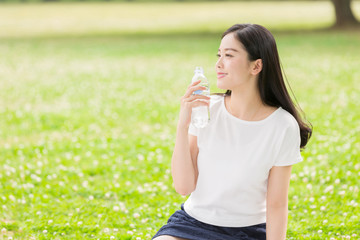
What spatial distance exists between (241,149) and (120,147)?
5032 millimetres

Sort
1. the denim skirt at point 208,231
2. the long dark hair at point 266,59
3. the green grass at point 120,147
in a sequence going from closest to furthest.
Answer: the long dark hair at point 266,59 → the denim skirt at point 208,231 → the green grass at point 120,147

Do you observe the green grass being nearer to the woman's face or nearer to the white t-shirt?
the white t-shirt

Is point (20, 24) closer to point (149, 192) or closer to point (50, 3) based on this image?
point (50, 3)

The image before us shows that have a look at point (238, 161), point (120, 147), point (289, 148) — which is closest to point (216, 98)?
point (238, 161)

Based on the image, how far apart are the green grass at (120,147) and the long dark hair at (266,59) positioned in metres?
2.06

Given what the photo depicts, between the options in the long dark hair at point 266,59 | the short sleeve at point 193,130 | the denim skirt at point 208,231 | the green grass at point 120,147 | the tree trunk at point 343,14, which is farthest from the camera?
the tree trunk at point 343,14

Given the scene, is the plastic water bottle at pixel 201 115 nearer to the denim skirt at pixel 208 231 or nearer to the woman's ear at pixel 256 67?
the woman's ear at pixel 256 67

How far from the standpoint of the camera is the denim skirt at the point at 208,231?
380cm

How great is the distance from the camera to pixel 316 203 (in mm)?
6250

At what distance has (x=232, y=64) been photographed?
3680 millimetres

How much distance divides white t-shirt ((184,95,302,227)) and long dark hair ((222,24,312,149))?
9 centimetres

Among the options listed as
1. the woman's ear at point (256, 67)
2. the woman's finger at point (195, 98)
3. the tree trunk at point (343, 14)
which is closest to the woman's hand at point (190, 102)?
the woman's finger at point (195, 98)

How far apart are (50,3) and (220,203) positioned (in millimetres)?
52752

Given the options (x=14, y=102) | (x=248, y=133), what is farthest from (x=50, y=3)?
(x=248, y=133)
